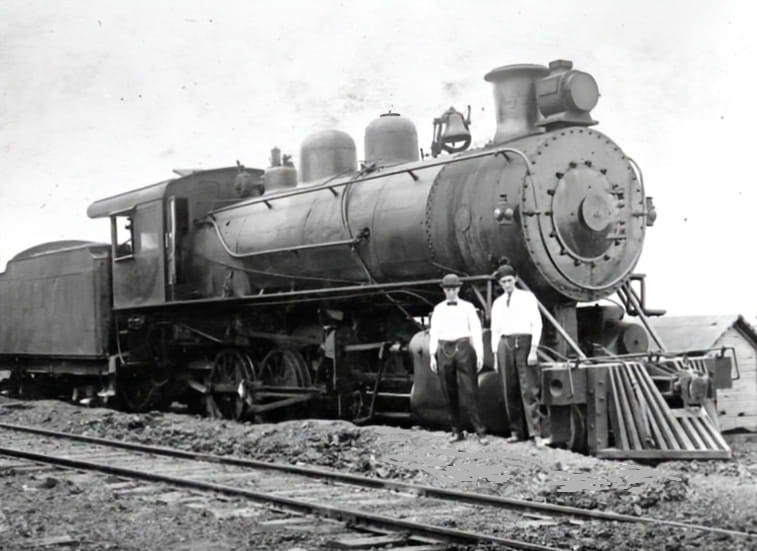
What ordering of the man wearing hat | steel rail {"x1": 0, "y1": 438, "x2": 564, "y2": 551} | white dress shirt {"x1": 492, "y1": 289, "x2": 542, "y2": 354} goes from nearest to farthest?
steel rail {"x1": 0, "y1": 438, "x2": 564, "y2": 551} → white dress shirt {"x1": 492, "y1": 289, "x2": 542, "y2": 354} → the man wearing hat

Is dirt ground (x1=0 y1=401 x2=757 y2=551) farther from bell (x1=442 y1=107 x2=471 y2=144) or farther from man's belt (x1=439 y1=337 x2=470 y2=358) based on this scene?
bell (x1=442 y1=107 x2=471 y2=144)

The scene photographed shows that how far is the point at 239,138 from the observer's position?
27.1m

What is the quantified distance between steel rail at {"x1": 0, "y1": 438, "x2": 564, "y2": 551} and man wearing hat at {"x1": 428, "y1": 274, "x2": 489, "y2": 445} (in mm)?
2512

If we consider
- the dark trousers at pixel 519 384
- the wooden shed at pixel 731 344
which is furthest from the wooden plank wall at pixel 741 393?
the dark trousers at pixel 519 384

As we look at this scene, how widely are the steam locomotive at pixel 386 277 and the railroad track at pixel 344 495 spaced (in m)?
1.99

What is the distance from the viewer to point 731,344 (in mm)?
Answer: 11141

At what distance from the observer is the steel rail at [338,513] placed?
5277mm

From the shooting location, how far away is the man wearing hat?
8.97 metres

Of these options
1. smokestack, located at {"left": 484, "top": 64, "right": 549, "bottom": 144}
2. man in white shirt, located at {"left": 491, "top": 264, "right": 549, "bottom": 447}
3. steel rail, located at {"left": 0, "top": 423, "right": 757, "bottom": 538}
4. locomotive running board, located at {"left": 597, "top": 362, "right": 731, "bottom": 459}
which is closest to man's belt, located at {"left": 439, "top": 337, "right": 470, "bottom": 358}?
man in white shirt, located at {"left": 491, "top": 264, "right": 549, "bottom": 447}

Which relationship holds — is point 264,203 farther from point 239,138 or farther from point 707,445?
point 239,138

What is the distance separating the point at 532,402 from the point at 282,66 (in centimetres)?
1805

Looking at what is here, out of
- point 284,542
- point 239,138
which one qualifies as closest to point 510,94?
point 284,542

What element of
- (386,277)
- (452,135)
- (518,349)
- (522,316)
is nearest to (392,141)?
(452,135)

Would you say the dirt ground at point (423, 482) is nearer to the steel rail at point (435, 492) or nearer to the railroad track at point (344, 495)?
the steel rail at point (435, 492)
